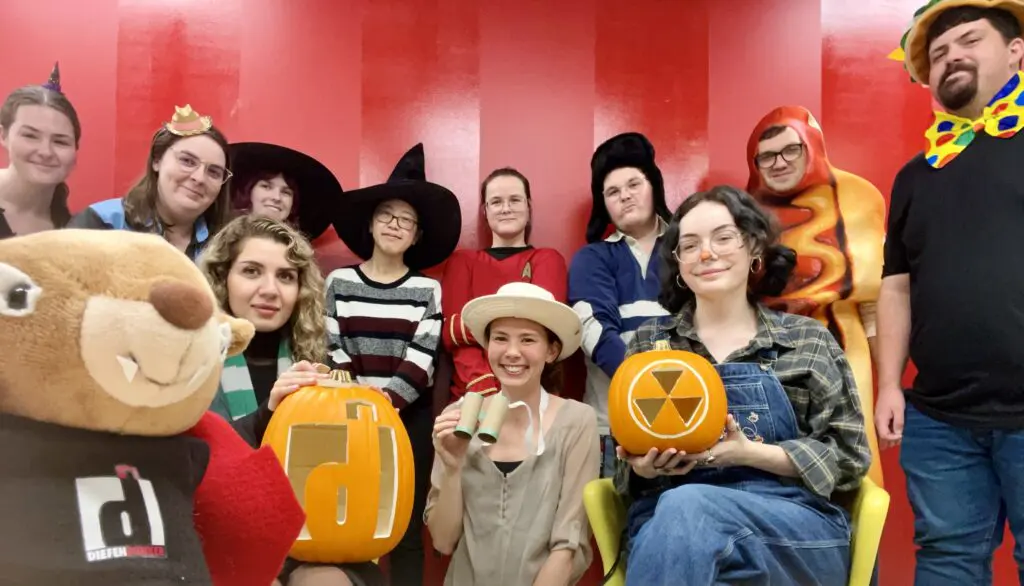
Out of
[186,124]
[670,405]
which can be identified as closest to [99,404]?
[670,405]

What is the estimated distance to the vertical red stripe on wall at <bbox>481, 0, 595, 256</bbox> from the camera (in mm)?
4000

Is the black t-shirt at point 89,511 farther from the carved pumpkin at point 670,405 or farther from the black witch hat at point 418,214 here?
the black witch hat at point 418,214

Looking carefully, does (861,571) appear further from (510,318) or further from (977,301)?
(510,318)

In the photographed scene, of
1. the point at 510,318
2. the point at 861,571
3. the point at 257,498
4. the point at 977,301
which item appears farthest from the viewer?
the point at 510,318

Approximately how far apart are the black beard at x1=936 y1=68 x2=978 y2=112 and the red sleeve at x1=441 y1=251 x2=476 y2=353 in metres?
2.05

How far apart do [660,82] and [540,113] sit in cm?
67

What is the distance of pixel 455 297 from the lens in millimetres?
3588

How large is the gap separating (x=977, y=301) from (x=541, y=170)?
2154 millimetres

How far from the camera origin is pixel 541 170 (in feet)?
13.1

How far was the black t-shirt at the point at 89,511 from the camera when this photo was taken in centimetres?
128

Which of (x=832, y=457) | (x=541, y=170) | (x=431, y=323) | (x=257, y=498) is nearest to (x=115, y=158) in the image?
(x=431, y=323)

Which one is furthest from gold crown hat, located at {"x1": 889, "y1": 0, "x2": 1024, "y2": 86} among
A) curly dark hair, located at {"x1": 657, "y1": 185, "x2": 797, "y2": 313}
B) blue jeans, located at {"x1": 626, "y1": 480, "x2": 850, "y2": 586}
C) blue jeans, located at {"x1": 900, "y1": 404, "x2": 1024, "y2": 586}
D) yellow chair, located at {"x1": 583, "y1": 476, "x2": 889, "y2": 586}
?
blue jeans, located at {"x1": 626, "y1": 480, "x2": 850, "y2": 586}

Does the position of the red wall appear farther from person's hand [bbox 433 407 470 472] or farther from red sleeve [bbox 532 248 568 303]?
person's hand [bbox 433 407 470 472]

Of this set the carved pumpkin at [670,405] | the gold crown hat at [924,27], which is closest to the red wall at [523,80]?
the gold crown hat at [924,27]
